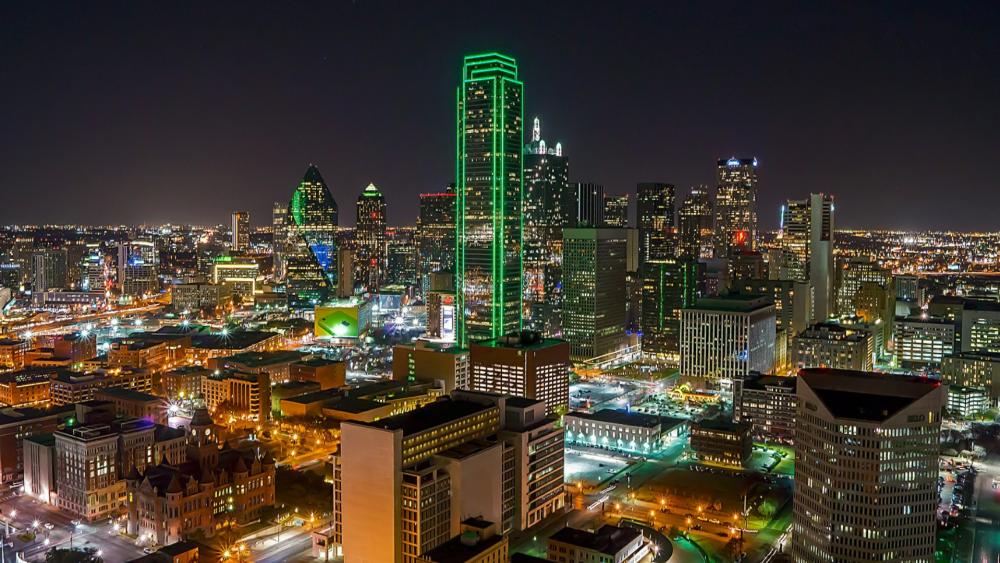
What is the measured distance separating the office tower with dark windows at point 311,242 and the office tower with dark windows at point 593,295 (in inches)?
1779

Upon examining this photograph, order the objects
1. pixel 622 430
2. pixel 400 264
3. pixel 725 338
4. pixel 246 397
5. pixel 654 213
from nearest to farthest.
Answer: pixel 622 430 < pixel 246 397 < pixel 725 338 < pixel 654 213 < pixel 400 264

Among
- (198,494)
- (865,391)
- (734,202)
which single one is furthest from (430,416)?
(734,202)

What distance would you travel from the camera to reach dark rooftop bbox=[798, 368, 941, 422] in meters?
27.2

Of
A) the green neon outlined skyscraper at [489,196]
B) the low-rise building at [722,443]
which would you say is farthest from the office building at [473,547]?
the green neon outlined skyscraper at [489,196]

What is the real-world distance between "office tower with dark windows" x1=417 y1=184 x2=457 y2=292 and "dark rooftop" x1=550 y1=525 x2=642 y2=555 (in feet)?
Answer: 355

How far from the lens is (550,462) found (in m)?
36.5

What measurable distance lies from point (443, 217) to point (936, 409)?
381ft

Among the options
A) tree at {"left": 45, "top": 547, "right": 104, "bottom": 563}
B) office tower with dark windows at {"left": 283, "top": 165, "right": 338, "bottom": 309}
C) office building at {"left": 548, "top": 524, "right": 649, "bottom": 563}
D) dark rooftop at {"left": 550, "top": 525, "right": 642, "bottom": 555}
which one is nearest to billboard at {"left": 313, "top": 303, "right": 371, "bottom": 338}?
office tower with dark windows at {"left": 283, "top": 165, "right": 338, "bottom": 309}

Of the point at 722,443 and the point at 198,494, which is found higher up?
the point at 198,494

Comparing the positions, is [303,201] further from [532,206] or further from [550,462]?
[550,462]

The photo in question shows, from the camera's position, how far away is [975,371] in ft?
190

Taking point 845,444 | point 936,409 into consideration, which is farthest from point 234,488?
point 936,409

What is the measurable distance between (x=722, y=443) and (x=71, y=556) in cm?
3112

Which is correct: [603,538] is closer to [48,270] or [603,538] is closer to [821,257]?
[821,257]
